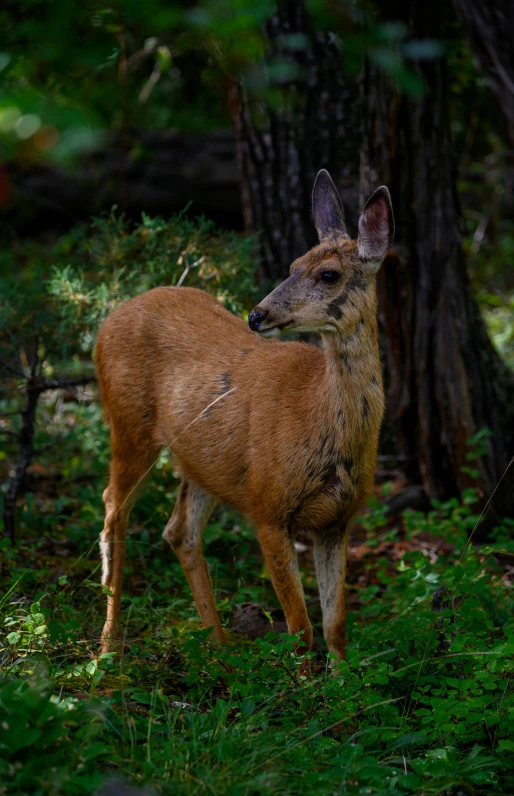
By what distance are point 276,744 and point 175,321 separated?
8.34 ft

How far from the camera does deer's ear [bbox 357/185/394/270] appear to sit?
14.8 ft

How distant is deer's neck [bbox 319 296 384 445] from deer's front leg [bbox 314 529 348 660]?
0.63 metres

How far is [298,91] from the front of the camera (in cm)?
675

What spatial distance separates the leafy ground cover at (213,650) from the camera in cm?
324

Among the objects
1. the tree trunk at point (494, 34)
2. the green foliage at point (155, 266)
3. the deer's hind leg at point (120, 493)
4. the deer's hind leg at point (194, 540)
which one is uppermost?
the tree trunk at point (494, 34)

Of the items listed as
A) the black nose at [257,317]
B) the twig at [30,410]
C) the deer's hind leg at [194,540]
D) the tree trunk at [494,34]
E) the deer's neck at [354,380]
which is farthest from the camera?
the tree trunk at [494,34]

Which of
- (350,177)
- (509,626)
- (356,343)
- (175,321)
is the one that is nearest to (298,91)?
(350,177)

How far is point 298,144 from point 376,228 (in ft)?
8.23

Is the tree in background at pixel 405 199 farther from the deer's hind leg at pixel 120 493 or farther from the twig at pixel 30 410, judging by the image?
the deer's hind leg at pixel 120 493

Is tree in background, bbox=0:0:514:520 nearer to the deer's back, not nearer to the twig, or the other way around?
the deer's back

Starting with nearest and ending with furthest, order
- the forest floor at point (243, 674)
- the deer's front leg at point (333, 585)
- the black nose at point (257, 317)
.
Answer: the forest floor at point (243, 674), the black nose at point (257, 317), the deer's front leg at point (333, 585)

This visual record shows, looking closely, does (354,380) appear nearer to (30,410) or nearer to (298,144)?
(30,410)

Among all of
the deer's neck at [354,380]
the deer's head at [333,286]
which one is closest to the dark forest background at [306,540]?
the deer's head at [333,286]

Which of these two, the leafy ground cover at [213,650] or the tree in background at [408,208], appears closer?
the leafy ground cover at [213,650]
